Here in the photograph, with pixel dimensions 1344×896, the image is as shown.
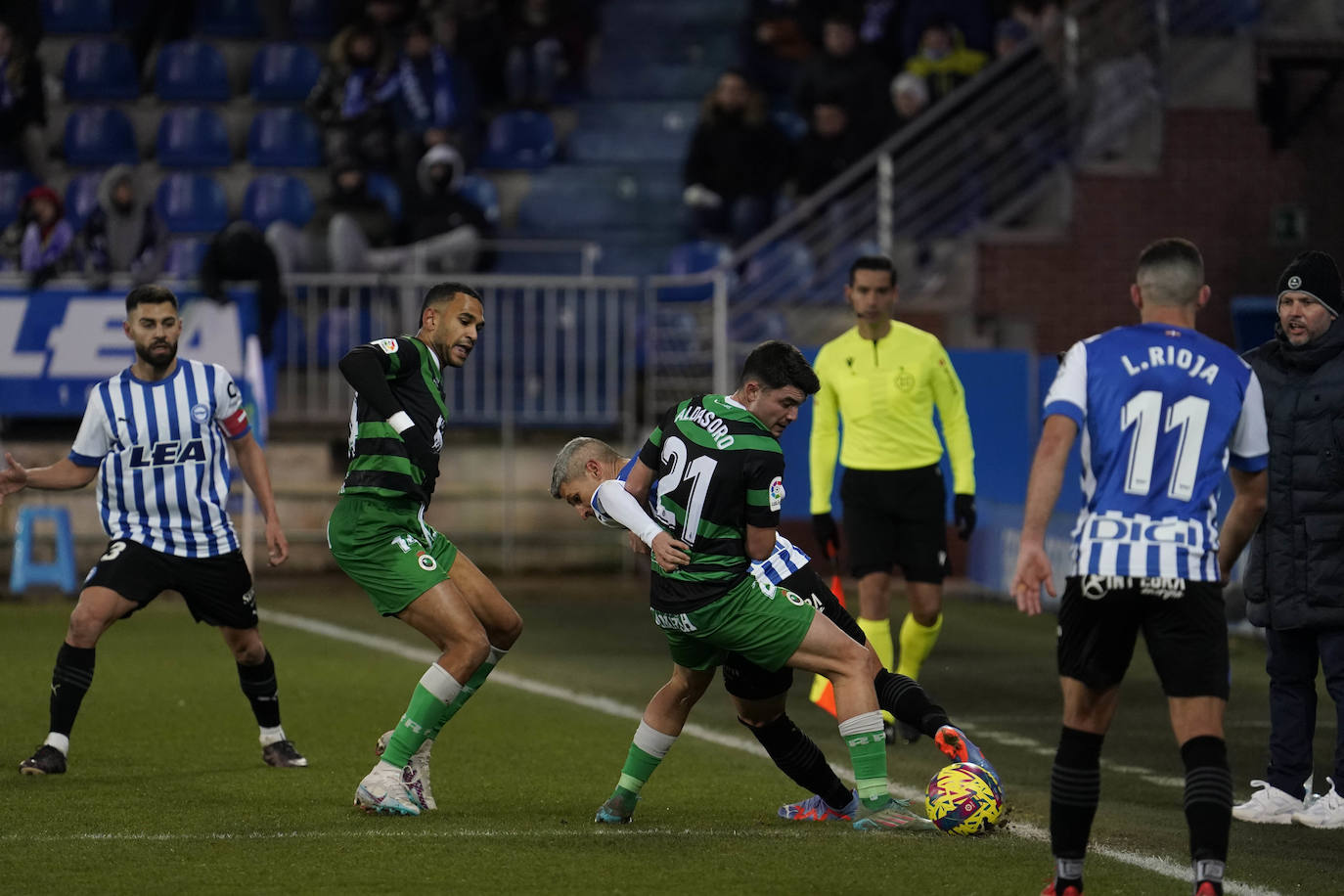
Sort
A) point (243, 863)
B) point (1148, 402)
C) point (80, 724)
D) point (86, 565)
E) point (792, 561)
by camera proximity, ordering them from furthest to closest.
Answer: point (86, 565)
point (80, 724)
point (792, 561)
point (243, 863)
point (1148, 402)

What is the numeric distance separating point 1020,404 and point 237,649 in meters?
7.98

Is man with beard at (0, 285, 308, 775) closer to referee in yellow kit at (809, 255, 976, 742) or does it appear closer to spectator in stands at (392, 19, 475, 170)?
referee in yellow kit at (809, 255, 976, 742)

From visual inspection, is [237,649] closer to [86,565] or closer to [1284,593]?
[1284,593]

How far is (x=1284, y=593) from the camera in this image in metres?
7.76

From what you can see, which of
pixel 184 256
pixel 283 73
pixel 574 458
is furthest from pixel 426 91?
pixel 574 458

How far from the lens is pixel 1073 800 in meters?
5.78

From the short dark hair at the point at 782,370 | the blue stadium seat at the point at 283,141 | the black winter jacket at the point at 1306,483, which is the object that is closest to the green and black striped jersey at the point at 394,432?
the short dark hair at the point at 782,370

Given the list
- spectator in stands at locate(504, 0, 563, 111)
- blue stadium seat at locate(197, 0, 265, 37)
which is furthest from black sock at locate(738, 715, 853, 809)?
blue stadium seat at locate(197, 0, 265, 37)

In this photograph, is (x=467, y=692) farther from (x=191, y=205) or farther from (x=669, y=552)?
(x=191, y=205)

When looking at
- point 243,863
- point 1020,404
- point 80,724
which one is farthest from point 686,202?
point 243,863

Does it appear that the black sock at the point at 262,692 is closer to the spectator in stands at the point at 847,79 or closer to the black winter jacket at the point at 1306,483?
the black winter jacket at the point at 1306,483

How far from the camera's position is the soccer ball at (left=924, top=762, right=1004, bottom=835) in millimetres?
7164

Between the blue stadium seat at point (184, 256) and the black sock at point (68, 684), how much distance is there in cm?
1037

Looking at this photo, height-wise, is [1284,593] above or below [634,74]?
below
